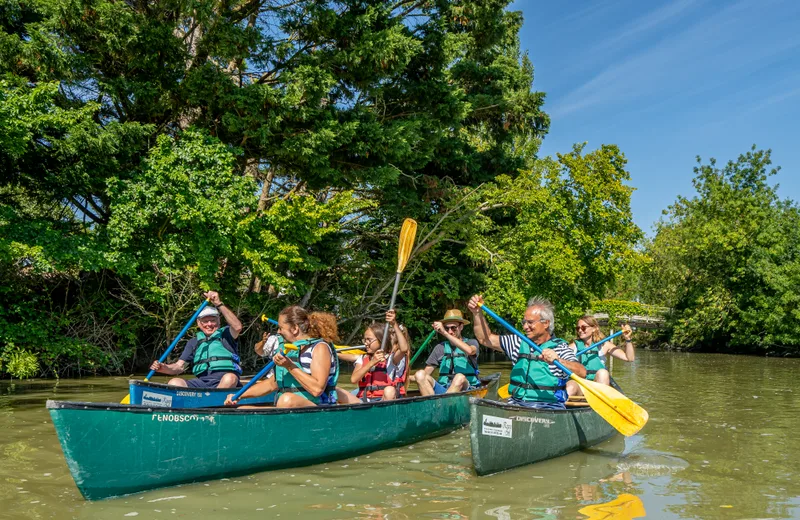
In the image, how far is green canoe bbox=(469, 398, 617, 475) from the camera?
570 cm

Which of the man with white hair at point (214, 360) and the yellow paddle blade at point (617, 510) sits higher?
the man with white hair at point (214, 360)

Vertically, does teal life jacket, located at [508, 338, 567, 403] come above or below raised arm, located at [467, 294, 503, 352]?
below

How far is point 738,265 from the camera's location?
3522 cm

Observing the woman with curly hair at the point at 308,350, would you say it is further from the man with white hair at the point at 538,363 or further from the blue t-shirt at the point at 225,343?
the blue t-shirt at the point at 225,343

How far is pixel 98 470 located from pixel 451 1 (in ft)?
56.7

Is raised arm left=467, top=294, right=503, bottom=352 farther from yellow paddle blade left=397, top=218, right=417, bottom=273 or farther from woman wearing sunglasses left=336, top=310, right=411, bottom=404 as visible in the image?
yellow paddle blade left=397, top=218, right=417, bottom=273

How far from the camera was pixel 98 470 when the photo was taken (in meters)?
4.95

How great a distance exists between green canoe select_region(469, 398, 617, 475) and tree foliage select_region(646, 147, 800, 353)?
2780cm

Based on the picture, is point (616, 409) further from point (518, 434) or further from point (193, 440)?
point (193, 440)

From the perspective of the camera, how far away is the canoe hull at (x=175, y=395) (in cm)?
691

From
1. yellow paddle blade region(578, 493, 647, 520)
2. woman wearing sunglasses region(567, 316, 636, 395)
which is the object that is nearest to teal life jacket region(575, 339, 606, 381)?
woman wearing sunglasses region(567, 316, 636, 395)

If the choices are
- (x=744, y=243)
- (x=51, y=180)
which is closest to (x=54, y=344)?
(x=51, y=180)

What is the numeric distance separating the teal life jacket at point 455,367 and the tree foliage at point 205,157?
6.10 meters

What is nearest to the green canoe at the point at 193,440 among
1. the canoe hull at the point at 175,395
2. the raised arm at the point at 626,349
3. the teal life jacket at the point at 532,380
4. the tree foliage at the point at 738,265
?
the teal life jacket at the point at 532,380
